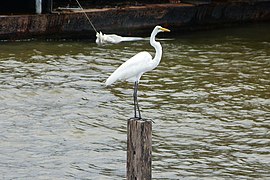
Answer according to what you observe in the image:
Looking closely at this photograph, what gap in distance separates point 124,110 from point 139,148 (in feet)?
19.4

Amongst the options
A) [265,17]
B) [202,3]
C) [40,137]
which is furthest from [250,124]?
[265,17]

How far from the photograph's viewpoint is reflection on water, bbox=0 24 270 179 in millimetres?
10422

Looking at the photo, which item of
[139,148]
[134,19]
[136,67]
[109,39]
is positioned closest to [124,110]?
[136,67]

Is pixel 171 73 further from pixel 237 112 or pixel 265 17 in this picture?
pixel 265 17

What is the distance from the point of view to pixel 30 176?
988cm

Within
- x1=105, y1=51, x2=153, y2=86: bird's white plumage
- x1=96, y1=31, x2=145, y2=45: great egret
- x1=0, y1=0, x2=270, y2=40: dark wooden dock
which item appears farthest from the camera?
x1=96, y1=31, x2=145, y2=45: great egret

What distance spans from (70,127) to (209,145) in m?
2.20

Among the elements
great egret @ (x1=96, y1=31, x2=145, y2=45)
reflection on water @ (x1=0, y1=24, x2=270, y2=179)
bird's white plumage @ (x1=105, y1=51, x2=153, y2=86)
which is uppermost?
bird's white plumage @ (x1=105, y1=51, x2=153, y2=86)

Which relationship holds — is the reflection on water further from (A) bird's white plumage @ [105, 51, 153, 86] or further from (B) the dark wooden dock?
(A) bird's white plumage @ [105, 51, 153, 86]

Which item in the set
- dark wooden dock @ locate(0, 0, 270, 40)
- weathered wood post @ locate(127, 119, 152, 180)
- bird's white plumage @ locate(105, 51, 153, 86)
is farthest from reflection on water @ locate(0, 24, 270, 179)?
weathered wood post @ locate(127, 119, 152, 180)

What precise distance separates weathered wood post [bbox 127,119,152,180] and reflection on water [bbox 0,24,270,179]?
265cm

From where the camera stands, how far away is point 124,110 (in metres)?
13.1

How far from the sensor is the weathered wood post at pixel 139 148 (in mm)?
7156

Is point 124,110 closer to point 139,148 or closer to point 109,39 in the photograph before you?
point 109,39
